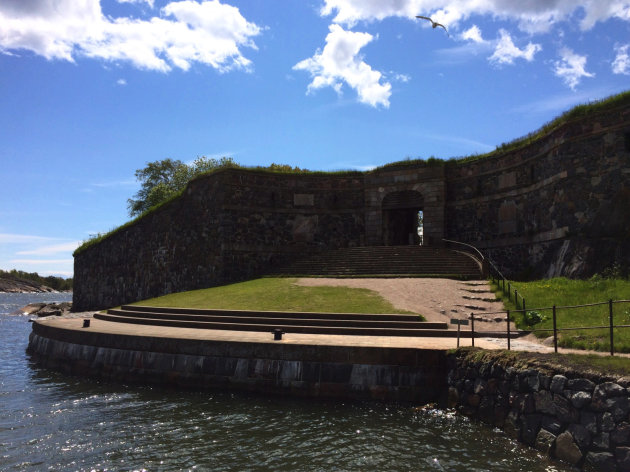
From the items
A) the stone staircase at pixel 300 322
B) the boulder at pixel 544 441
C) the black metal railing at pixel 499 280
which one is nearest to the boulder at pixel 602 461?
the boulder at pixel 544 441

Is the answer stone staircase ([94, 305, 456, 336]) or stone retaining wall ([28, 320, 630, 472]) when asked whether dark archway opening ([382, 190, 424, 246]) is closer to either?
stone staircase ([94, 305, 456, 336])

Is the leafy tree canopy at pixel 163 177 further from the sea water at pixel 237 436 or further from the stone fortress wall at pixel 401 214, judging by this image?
the sea water at pixel 237 436

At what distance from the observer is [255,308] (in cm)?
1642

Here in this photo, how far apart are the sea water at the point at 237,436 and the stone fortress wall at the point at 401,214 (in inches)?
467

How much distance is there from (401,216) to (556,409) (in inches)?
960

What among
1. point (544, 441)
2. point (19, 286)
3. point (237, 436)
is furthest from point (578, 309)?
point (19, 286)

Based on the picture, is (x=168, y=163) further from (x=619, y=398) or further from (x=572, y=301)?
(x=619, y=398)

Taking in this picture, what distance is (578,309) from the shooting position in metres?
13.0

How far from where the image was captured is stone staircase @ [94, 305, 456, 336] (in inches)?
523

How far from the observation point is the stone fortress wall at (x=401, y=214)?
1848 cm

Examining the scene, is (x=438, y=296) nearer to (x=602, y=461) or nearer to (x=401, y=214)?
(x=602, y=461)

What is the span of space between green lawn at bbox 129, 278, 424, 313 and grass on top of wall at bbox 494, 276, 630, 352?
4.06 meters

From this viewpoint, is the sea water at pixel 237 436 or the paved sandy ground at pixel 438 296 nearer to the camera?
the sea water at pixel 237 436

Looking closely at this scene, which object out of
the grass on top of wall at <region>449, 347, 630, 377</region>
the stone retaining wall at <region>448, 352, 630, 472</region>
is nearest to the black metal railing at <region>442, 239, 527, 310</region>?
the grass on top of wall at <region>449, 347, 630, 377</region>
